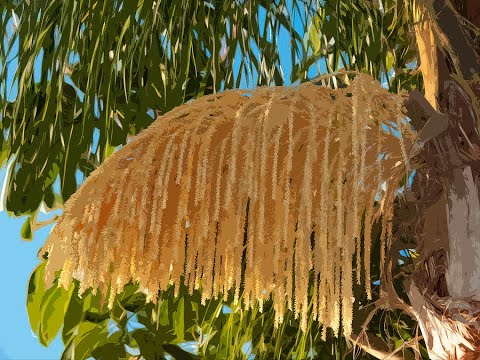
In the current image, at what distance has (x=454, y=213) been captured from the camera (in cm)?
124

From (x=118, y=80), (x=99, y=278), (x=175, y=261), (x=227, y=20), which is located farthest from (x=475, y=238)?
(x=118, y=80)

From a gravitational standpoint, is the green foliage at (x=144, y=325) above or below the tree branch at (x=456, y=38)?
below

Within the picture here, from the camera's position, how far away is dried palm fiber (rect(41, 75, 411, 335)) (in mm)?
1136

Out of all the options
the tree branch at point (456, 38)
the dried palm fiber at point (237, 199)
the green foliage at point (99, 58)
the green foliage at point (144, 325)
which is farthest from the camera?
the green foliage at point (144, 325)

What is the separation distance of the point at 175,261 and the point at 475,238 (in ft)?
1.51

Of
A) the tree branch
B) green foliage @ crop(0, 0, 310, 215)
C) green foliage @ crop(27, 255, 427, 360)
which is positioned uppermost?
green foliage @ crop(0, 0, 310, 215)

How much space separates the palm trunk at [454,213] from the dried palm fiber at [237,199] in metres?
0.10

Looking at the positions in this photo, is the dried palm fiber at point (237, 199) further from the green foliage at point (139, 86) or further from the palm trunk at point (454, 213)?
the green foliage at point (139, 86)

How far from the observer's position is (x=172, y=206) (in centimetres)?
123

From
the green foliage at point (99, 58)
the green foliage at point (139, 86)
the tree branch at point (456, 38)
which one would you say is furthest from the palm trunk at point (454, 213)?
the green foliage at point (99, 58)

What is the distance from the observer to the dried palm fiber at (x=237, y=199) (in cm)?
114

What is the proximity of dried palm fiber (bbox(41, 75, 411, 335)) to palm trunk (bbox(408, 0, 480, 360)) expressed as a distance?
0.33 ft

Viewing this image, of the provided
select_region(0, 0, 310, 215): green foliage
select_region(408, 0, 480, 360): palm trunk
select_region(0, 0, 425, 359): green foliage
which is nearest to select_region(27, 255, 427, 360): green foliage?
select_region(0, 0, 425, 359): green foliage

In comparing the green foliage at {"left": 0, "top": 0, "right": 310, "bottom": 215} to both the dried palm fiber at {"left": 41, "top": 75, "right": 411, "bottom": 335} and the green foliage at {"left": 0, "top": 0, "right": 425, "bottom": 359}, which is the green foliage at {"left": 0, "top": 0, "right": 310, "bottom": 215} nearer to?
the green foliage at {"left": 0, "top": 0, "right": 425, "bottom": 359}
